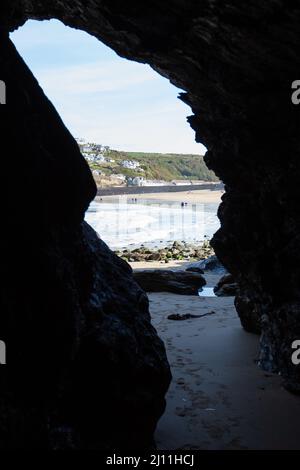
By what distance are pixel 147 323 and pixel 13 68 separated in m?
3.59

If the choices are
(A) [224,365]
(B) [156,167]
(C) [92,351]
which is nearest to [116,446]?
(C) [92,351]

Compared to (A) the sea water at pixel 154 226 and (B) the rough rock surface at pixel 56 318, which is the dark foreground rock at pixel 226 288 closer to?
(B) the rough rock surface at pixel 56 318

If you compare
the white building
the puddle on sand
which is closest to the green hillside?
the white building

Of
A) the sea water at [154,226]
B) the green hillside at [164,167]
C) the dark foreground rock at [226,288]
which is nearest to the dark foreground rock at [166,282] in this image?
the dark foreground rock at [226,288]

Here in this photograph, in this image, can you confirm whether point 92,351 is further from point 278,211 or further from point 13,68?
point 278,211

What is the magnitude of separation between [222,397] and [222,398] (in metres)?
0.04

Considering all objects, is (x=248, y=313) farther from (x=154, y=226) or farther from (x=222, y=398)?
(x=154, y=226)

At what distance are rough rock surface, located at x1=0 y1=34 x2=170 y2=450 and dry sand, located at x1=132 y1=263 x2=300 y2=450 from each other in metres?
0.70

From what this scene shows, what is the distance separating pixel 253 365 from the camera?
905 cm

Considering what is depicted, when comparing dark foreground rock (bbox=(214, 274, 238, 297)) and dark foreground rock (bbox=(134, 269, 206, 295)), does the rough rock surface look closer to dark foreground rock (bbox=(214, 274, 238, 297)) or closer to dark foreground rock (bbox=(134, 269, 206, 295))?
dark foreground rock (bbox=(134, 269, 206, 295))

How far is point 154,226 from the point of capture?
49.0 meters

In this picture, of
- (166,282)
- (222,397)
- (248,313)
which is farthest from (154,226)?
(222,397)

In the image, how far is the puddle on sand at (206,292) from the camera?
1800cm

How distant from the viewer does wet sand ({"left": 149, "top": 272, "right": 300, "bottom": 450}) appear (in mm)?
6113
